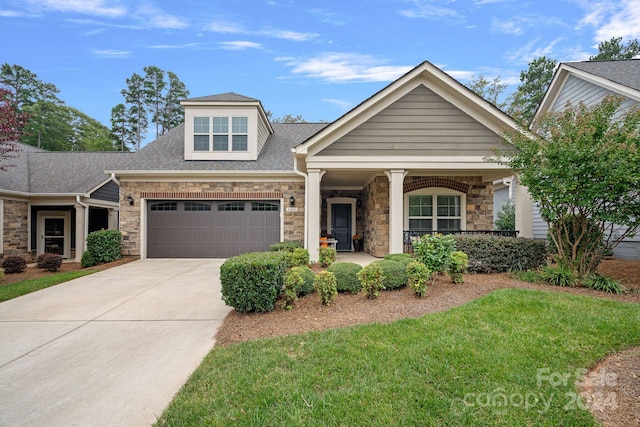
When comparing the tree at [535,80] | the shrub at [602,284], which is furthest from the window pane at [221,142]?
the tree at [535,80]

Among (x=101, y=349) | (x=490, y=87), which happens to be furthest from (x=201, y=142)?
(x=490, y=87)

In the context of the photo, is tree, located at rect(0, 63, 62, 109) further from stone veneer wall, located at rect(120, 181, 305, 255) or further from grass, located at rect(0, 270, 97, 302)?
grass, located at rect(0, 270, 97, 302)

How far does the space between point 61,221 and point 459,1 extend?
17365mm

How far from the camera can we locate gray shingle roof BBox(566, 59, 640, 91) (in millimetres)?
8605

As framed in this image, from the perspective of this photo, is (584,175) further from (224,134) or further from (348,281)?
(224,134)

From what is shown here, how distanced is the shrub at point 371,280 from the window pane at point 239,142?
814 centimetres

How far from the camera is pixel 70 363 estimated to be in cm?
320

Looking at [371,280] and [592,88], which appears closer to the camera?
[371,280]

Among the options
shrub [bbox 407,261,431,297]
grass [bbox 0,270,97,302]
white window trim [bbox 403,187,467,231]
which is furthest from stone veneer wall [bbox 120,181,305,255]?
shrub [bbox 407,261,431,297]

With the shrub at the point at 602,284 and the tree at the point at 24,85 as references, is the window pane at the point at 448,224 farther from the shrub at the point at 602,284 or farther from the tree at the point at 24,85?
the tree at the point at 24,85

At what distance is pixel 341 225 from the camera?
1278 cm

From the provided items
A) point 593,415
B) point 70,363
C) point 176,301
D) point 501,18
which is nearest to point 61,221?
point 176,301

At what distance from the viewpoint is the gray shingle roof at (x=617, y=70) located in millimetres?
8605

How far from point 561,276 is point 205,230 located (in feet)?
32.7
